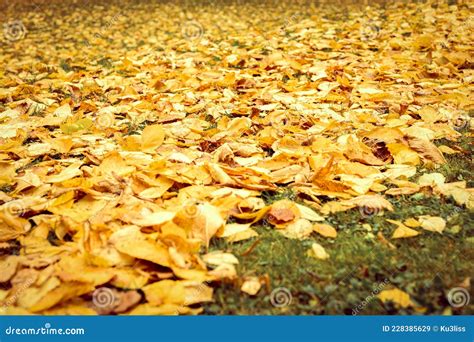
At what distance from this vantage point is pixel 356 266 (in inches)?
61.0

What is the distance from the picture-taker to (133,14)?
7453mm

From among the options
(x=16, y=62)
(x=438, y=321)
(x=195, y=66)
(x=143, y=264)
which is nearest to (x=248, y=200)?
(x=143, y=264)

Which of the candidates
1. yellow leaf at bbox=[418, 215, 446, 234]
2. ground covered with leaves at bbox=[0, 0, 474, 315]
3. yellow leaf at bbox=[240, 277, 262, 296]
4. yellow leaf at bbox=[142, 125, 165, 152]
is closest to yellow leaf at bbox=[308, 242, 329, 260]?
ground covered with leaves at bbox=[0, 0, 474, 315]

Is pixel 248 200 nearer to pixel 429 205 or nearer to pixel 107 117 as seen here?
pixel 429 205

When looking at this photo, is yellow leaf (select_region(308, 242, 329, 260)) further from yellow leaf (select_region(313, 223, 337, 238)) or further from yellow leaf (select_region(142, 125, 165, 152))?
yellow leaf (select_region(142, 125, 165, 152))

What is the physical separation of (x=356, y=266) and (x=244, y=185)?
0.62 metres

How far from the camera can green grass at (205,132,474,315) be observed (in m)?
1.40

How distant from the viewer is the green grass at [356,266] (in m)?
1.40

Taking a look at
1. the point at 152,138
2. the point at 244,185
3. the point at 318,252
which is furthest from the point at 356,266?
the point at 152,138

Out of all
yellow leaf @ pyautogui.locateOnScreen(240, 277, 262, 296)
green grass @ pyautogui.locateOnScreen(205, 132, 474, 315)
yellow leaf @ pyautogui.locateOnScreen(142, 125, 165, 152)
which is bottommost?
green grass @ pyautogui.locateOnScreen(205, 132, 474, 315)

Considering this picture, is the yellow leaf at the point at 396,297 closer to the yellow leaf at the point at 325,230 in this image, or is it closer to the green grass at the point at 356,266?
the green grass at the point at 356,266

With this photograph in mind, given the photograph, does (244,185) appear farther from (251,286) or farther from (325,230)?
(251,286)

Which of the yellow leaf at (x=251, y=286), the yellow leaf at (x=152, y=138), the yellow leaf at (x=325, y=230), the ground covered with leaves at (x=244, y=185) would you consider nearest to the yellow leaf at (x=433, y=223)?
the ground covered with leaves at (x=244, y=185)

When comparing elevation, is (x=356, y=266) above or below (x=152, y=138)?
below
